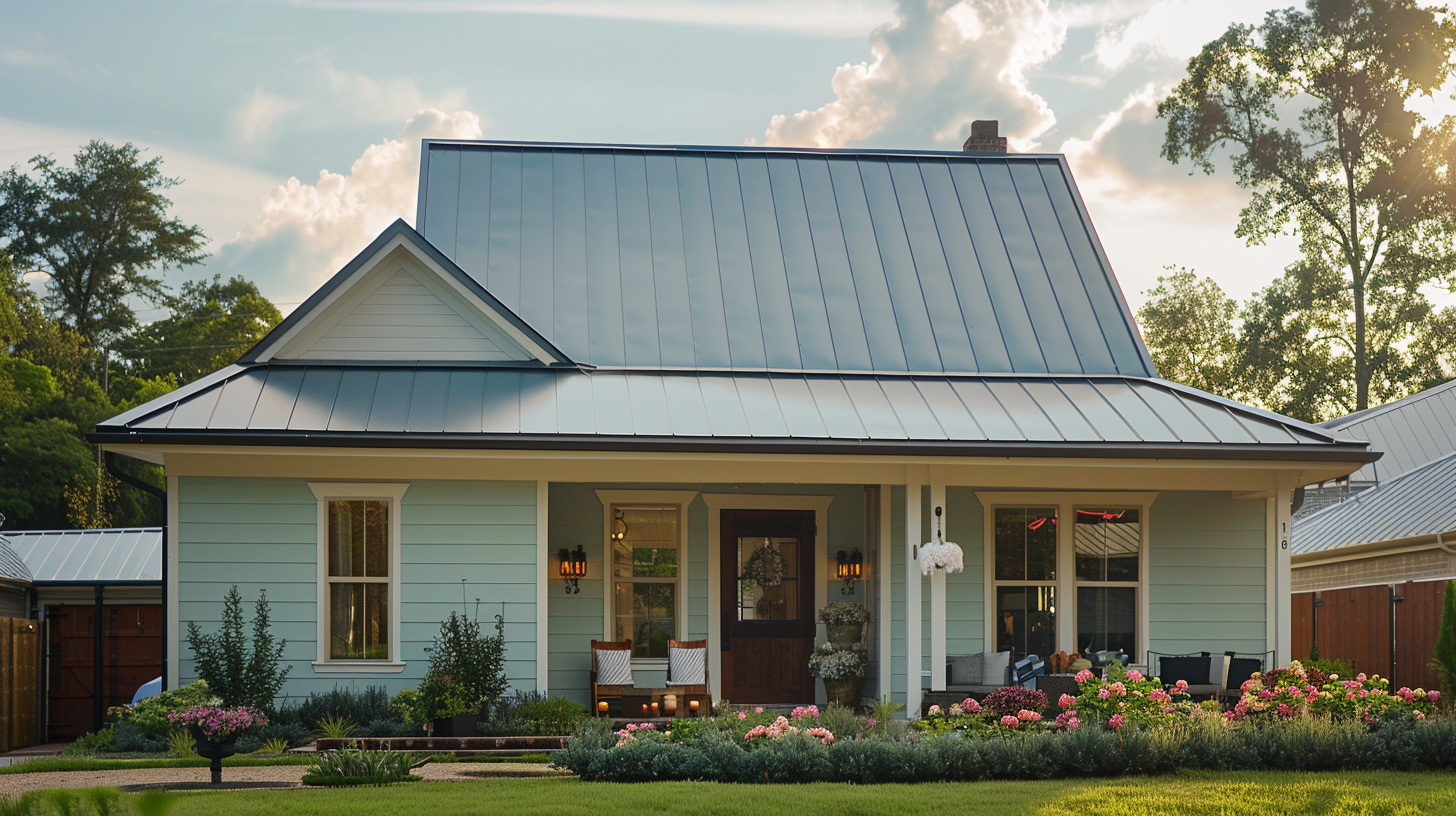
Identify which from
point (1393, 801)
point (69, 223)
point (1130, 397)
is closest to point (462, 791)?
point (1393, 801)

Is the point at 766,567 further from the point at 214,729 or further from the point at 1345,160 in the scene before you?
the point at 1345,160

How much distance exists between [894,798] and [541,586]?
16.2 ft

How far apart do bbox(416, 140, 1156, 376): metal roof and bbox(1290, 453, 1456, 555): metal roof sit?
4557 mm

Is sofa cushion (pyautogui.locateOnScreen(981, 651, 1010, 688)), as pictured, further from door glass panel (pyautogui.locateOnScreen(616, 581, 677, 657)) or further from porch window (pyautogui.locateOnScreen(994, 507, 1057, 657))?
door glass panel (pyautogui.locateOnScreen(616, 581, 677, 657))

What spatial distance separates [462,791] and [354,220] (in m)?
26.0

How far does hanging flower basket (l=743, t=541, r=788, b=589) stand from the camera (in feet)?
43.9

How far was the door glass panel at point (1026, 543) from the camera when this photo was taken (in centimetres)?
1300

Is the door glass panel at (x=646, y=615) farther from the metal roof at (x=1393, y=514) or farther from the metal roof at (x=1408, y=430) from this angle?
the metal roof at (x=1408, y=430)

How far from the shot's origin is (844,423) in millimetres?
11711

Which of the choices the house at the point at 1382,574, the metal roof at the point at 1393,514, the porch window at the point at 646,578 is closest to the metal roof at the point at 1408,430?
the house at the point at 1382,574

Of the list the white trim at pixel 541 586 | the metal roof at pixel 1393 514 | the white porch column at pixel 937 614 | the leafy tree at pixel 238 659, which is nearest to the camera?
the leafy tree at pixel 238 659

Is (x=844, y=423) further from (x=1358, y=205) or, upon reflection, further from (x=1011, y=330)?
(x=1358, y=205)

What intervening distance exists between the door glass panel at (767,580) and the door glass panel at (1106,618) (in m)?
3.07

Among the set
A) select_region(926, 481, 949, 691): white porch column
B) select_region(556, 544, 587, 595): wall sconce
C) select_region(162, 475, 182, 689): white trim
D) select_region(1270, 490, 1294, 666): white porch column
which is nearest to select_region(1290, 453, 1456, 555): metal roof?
select_region(1270, 490, 1294, 666): white porch column
